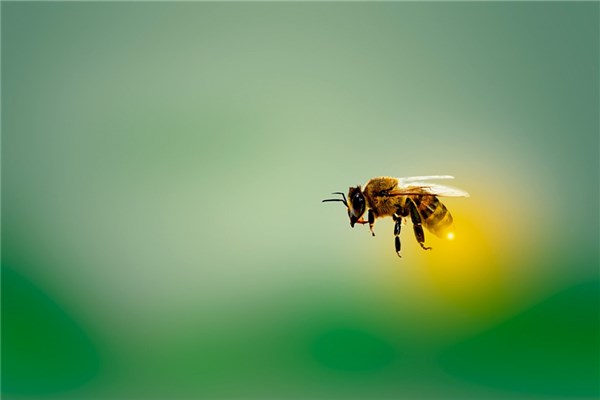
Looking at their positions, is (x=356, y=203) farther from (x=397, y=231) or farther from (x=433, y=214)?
(x=433, y=214)

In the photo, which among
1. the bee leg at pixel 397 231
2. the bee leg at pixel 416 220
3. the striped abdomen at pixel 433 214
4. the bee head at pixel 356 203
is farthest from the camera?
the striped abdomen at pixel 433 214

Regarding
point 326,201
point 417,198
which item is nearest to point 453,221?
point 417,198

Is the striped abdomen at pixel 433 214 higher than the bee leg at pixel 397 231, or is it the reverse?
the striped abdomen at pixel 433 214

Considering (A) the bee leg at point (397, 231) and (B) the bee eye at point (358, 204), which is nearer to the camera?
(A) the bee leg at point (397, 231)

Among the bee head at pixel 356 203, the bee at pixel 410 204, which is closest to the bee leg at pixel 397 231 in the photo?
the bee at pixel 410 204

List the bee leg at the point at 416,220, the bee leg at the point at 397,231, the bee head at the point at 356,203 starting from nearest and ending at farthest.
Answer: the bee leg at the point at 397,231
the bee head at the point at 356,203
the bee leg at the point at 416,220

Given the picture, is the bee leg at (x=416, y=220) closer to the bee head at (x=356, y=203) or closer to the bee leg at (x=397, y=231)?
the bee leg at (x=397, y=231)

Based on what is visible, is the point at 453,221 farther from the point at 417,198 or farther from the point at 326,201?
the point at 326,201

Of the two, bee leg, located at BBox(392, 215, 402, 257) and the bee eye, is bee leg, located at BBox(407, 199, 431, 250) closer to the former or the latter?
bee leg, located at BBox(392, 215, 402, 257)
